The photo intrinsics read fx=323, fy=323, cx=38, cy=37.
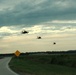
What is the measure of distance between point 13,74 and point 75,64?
39.9m

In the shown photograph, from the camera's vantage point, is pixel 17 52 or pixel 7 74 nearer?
pixel 7 74

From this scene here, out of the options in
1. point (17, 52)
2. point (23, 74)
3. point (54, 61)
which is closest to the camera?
point (23, 74)

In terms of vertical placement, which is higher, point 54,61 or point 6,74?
point 6,74

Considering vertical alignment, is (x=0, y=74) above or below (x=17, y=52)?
above

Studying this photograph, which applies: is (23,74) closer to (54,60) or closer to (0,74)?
(0,74)

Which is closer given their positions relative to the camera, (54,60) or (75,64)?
(75,64)

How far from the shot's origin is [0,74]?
2681 centimetres

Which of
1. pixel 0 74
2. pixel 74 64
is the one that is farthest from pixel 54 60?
pixel 0 74

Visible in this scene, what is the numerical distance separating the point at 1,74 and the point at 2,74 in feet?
0.40

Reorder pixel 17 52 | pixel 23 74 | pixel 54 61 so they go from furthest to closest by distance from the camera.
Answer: pixel 54 61 → pixel 17 52 → pixel 23 74

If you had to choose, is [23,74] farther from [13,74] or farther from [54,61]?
[54,61]

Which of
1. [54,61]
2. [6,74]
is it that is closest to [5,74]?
[6,74]

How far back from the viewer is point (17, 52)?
64625 millimetres

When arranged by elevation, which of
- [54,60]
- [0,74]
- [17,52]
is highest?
[0,74]
